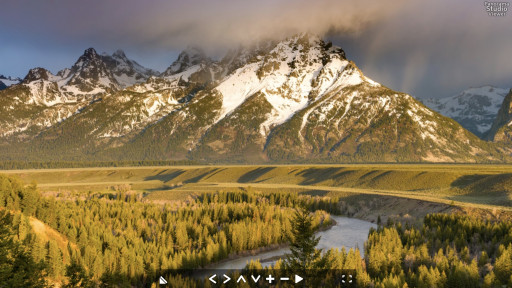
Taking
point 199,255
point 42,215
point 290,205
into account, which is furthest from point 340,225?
point 42,215

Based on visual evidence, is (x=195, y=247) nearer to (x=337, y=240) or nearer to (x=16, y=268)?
(x=337, y=240)

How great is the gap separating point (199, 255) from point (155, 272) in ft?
41.4

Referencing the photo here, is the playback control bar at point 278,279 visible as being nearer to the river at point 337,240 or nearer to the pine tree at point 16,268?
the river at point 337,240

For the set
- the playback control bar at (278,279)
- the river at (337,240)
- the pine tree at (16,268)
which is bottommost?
the river at (337,240)

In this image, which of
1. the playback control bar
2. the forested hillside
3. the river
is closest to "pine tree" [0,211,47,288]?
the forested hillside

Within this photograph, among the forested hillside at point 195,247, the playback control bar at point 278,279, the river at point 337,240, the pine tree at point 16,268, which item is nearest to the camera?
the pine tree at point 16,268

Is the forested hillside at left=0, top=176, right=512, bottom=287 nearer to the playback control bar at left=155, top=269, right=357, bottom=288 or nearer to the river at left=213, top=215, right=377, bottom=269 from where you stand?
the playback control bar at left=155, top=269, right=357, bottom=288

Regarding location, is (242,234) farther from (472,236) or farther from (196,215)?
(472,236)

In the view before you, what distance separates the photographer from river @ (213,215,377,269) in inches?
3962

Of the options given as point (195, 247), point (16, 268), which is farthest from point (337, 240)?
point (16, 268)

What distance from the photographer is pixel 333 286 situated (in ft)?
228

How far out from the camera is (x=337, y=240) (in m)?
119

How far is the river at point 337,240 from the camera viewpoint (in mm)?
100631

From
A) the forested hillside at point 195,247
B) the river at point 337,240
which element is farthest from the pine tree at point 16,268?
the river at point 337,240
